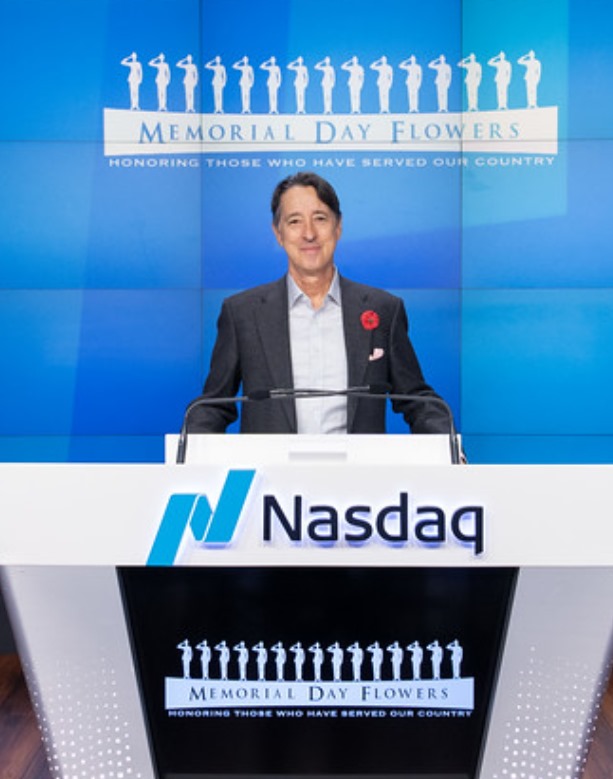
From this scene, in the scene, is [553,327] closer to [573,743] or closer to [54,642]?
[573,743]

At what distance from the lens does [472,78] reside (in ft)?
11.9

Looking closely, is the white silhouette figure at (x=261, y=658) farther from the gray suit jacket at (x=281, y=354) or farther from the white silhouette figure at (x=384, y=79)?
the white silhouette figure at (x=384, y=79)

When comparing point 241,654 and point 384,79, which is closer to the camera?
point 241,654

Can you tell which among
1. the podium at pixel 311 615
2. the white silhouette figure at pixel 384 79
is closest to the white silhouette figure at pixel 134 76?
the white silhouette figure at pixel 384 79

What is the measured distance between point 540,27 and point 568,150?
481 millimetres

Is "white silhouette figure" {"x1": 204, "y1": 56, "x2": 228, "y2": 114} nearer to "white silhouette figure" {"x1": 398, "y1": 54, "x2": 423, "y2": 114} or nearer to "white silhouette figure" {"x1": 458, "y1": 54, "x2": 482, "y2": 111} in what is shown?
"white silhouette figure" {"x1": 398, "y1": 54, "x2": 423, "y2": 114}

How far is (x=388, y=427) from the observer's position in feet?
12.1

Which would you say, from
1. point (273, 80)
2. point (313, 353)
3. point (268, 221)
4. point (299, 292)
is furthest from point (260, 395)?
point (273, 80)

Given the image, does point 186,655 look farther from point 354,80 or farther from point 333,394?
point 354,80

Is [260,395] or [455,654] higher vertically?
[260,395]

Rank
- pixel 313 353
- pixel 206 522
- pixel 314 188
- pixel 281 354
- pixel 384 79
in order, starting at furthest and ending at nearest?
pixel 384 79 → pixel 314 188 → pixel 313 353 → pixel 281 354 → pixel 206 522

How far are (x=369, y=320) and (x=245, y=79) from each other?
1248 millimetres

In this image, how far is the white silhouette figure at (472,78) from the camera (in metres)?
3.63

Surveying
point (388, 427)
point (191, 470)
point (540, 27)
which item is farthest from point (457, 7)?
point (191, 470)
